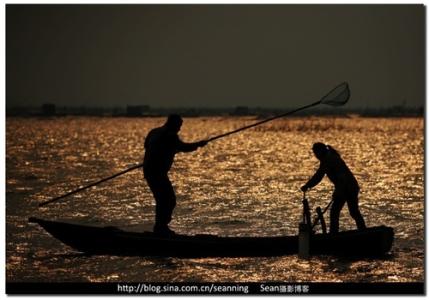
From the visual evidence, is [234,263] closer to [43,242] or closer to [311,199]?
[43,242]

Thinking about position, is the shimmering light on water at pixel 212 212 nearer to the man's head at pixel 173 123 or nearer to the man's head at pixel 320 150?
the man's head at pixel 320 150

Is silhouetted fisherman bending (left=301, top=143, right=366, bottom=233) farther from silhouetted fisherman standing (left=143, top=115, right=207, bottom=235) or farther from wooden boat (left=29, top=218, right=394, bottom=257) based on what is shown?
silhouetted fisherman standing (left=143, top=115, right=207, bottom=235)

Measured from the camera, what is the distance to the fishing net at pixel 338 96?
13164 millimetres

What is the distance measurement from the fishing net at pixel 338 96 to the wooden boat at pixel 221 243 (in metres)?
2.22

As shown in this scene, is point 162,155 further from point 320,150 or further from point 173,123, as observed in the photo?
point 320,150

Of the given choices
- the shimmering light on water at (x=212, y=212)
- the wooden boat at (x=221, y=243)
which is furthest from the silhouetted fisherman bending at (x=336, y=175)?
the shimmering light on water at (x=212, y=212)

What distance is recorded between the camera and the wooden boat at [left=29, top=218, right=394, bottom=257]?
12.1 metres

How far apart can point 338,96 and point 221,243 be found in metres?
3.24

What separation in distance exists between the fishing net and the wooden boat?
7.29 ft

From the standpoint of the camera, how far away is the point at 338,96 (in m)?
13.4

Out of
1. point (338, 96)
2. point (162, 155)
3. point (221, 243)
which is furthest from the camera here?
point (338, 96)

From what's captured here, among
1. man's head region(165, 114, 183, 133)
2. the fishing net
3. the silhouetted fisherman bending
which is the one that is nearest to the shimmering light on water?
the silhouetted fisherman bending

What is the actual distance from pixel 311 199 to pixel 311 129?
74098mm

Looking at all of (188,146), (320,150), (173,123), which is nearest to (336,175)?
(320,150)
